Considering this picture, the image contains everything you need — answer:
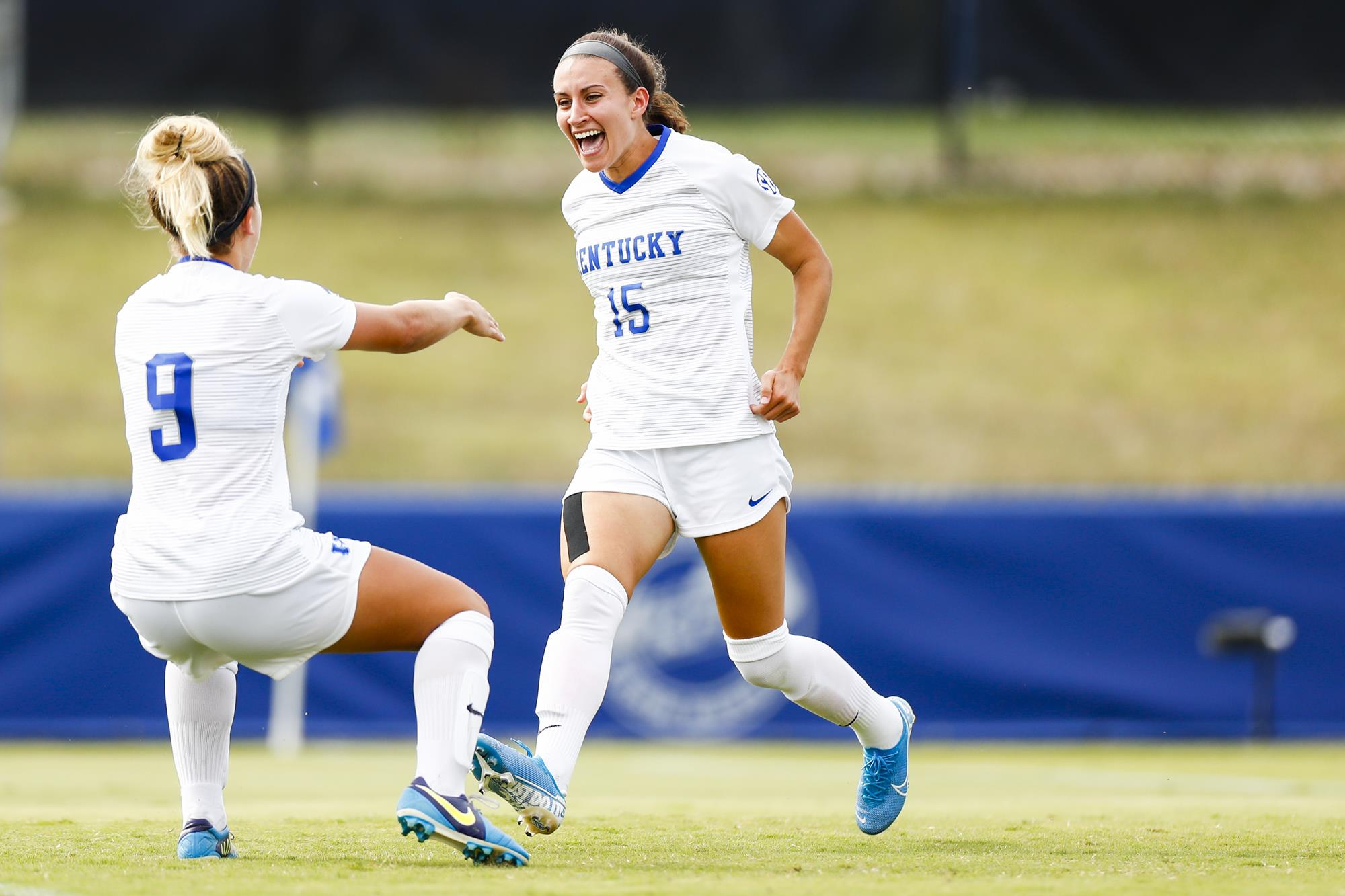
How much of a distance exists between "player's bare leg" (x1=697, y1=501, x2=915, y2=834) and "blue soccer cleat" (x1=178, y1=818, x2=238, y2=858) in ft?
5.00

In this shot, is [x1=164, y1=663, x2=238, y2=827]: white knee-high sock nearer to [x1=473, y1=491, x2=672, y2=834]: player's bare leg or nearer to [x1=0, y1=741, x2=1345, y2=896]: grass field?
[x1=0, y1=741, x2=1345, y2=896]: grass field

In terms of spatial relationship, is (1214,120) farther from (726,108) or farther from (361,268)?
(361,268)

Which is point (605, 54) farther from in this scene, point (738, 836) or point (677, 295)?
point (738, 836)

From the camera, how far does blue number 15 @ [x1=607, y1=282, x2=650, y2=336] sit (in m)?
4.85

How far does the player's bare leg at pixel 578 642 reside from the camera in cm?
423

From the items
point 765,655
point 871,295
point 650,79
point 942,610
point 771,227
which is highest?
point 871,295

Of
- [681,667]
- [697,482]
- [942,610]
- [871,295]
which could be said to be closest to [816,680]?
[697,482]

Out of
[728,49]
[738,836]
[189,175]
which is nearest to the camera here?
[189,175]

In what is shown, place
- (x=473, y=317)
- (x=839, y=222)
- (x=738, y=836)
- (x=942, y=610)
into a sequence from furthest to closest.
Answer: (x=839, y=222) < (x=942, y=610) < (x=738, y=836) < (x=473, y=317)

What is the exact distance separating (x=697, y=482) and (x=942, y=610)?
731cm

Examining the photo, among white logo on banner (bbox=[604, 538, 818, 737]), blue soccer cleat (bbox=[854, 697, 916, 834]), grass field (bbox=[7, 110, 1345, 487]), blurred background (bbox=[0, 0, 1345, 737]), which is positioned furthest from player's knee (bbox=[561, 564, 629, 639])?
grass field (bbox=[7, 110, 1345, 487])

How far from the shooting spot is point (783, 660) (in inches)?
194

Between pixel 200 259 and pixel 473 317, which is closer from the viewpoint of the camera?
pixel 200 259

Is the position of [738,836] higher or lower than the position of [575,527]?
lower
